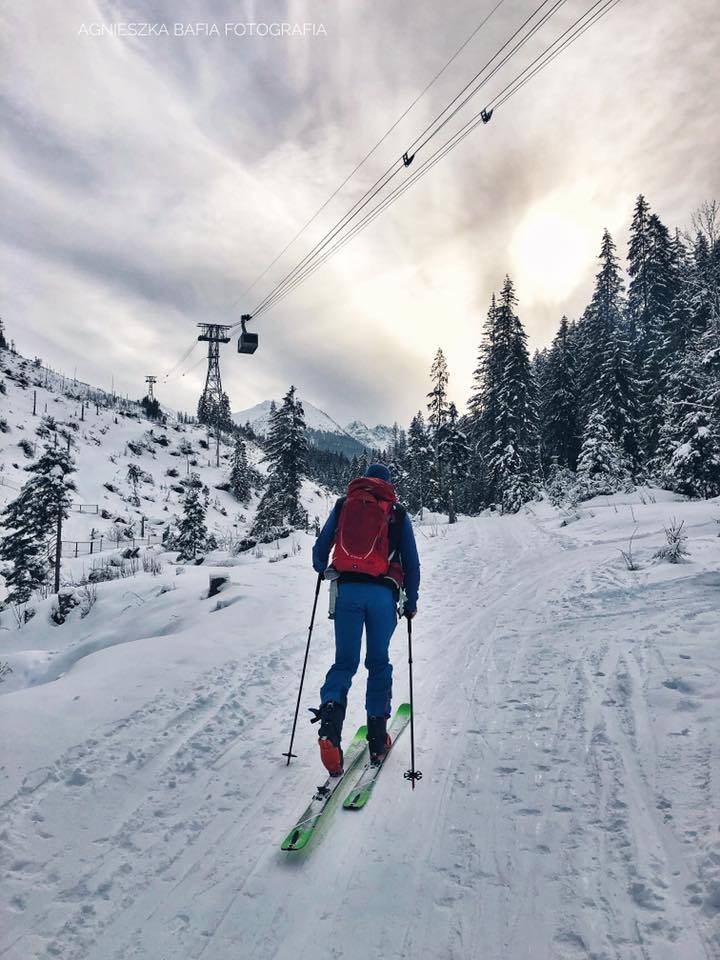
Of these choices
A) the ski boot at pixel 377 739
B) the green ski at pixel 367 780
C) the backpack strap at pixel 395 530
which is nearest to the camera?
the green ski at pixel 367 780

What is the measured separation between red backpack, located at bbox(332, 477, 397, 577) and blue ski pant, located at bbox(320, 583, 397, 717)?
0.17 meters

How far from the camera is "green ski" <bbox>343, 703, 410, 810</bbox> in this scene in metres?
3.51

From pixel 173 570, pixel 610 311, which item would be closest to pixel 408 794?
pixel 173 570

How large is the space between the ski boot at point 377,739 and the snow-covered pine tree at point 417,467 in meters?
45.3

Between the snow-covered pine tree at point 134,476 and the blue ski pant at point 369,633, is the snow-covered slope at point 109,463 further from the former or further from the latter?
the blue ski pant at point 369,633

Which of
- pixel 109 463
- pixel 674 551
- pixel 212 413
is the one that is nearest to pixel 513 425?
pixel 674 551

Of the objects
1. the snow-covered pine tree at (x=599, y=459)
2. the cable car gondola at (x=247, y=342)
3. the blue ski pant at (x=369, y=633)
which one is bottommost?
the blue ski pant at (x=369, y=633)

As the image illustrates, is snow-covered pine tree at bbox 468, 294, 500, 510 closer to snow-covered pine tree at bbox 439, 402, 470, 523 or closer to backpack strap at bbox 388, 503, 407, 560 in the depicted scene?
snow-covered pine tree at bbox 439, 402, 470, 523

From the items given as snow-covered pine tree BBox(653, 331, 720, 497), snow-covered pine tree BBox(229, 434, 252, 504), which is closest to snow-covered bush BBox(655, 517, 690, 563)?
snow-covered pine tree BBox(653, 331, 720, 497)

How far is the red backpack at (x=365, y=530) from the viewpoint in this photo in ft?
13.4

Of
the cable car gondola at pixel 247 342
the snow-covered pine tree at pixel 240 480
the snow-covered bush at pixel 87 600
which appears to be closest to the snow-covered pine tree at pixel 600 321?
the cable car gondola at pixel 247 342

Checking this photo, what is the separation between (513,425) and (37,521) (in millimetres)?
32009

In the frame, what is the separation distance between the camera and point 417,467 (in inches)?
2131

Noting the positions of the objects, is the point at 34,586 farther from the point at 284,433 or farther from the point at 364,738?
the point at 364,738
